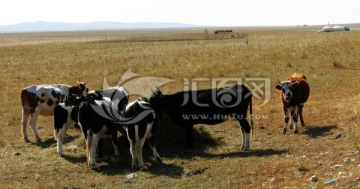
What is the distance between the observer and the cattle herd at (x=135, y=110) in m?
11.1

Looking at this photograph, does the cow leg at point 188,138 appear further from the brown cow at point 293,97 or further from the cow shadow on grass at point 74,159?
the brown cow at point 293,97

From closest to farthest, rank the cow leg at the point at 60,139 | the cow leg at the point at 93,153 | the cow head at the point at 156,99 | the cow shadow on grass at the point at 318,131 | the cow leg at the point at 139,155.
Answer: the cow leg at the point at 139,155, the cow leg at the point at 93,153, the cow leg at the point at 60,139, the cow head at the point at 156,99, the cow shadow on grass at the point at 318,131

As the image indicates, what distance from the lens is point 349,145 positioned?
35.1 ft

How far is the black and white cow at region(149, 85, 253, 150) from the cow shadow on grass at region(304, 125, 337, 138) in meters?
2.37

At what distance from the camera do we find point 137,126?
35.4 ft

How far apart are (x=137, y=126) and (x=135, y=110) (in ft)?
1.61

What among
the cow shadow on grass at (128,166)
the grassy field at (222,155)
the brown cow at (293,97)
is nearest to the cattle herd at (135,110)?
the brown cow at (293,97)

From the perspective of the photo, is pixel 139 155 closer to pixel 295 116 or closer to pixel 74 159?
pixel 74 159

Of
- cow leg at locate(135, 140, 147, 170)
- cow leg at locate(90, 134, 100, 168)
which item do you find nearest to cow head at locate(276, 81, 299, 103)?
cow leg at locate(135, 140, 147, 170)

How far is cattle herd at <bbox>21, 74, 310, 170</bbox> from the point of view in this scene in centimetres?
1110

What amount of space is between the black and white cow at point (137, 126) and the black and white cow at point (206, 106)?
1.66 m

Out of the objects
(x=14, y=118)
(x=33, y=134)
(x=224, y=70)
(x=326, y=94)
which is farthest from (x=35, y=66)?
(x=326, y=94)

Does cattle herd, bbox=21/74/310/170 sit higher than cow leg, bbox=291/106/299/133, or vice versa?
Answer: cattle herd, bbox=21/74/310/170

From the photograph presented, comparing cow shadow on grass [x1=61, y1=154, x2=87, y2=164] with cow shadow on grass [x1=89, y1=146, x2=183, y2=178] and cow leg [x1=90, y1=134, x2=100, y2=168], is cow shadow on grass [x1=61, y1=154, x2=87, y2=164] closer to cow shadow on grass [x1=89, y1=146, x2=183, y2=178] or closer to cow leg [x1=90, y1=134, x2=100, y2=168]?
cow shadow on grass [x1=89, y1=146, x2=183, y2=178]
